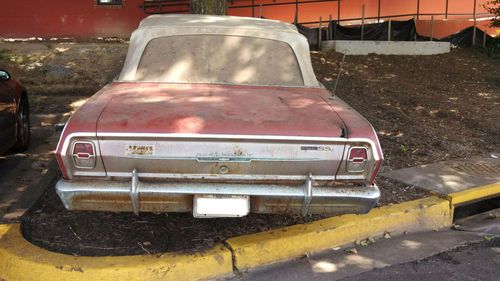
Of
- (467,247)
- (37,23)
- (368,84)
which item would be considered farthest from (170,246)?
(37,23)

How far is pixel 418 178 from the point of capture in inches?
223

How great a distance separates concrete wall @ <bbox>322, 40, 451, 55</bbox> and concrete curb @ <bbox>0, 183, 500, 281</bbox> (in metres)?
8.22

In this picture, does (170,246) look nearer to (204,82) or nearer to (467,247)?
(204,82)

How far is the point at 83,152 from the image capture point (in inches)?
130

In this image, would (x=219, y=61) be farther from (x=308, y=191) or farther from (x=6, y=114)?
(x=6, y=114)

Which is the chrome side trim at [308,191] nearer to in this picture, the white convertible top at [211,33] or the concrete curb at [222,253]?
the concrete curb at [222,253]

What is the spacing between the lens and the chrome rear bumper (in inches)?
132

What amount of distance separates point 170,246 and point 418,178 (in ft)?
9.93

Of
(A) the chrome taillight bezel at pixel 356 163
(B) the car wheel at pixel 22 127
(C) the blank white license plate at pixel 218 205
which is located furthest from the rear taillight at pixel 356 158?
(B) the car wheel at pixel 22 127

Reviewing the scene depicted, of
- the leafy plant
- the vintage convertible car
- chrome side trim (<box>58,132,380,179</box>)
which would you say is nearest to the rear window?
the vintage convertible car

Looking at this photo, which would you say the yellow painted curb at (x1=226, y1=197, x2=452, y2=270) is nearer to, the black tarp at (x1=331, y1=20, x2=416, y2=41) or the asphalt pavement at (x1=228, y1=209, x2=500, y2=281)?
the asphalt pavement at (x1=228, y1=209, x2=500, y2=281)

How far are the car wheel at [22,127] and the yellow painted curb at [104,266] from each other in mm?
2359

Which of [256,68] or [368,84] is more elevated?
[256,68]

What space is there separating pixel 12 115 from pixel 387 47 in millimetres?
10106
